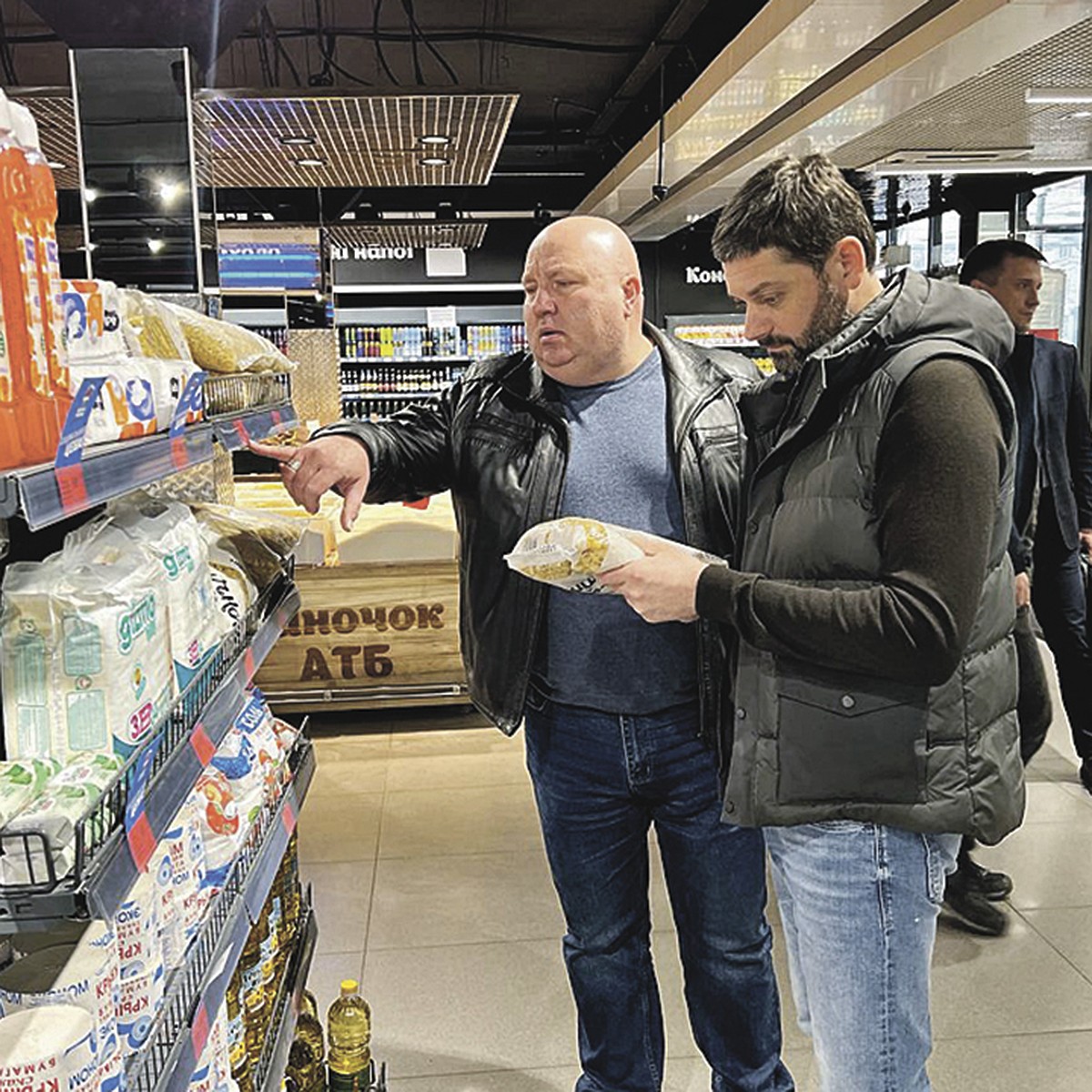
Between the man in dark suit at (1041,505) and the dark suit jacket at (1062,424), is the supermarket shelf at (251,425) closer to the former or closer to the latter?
the man in dark suit at (1041,505)

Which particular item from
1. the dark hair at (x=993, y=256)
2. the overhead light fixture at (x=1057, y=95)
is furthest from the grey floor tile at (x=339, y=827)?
the overhead light fixture at (x=1057, y=95)

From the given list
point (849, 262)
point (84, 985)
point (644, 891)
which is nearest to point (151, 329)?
point (84, 985)

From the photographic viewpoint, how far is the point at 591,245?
Result: 2354 millimetres

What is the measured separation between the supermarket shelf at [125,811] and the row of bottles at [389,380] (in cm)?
1022

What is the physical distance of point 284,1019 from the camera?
7.70 feet

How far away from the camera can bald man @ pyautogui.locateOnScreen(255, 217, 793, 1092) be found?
7.50 feet

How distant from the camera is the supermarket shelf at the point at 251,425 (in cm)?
192

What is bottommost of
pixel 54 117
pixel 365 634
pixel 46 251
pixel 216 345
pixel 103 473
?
pixel 365 634

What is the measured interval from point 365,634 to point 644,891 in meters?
3.12

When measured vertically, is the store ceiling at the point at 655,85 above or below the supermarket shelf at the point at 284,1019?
above

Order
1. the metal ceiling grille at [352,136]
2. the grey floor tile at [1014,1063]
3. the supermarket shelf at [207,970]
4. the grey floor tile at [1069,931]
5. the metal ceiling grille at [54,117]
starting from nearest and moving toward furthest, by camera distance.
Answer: the supermarket shelf at [207,970]
the grey floor tile at [1014,1063]
the grey floor tile at [1069,931]
the metal ceiling grille at [54,117]
the metal ceiling grille at [352,136]

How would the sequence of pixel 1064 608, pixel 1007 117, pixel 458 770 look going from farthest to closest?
pixel 458 770, pixel 1007 117, pixel 1064 608

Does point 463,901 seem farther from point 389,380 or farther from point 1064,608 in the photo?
point 389,380

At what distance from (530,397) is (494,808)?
8.16ft
